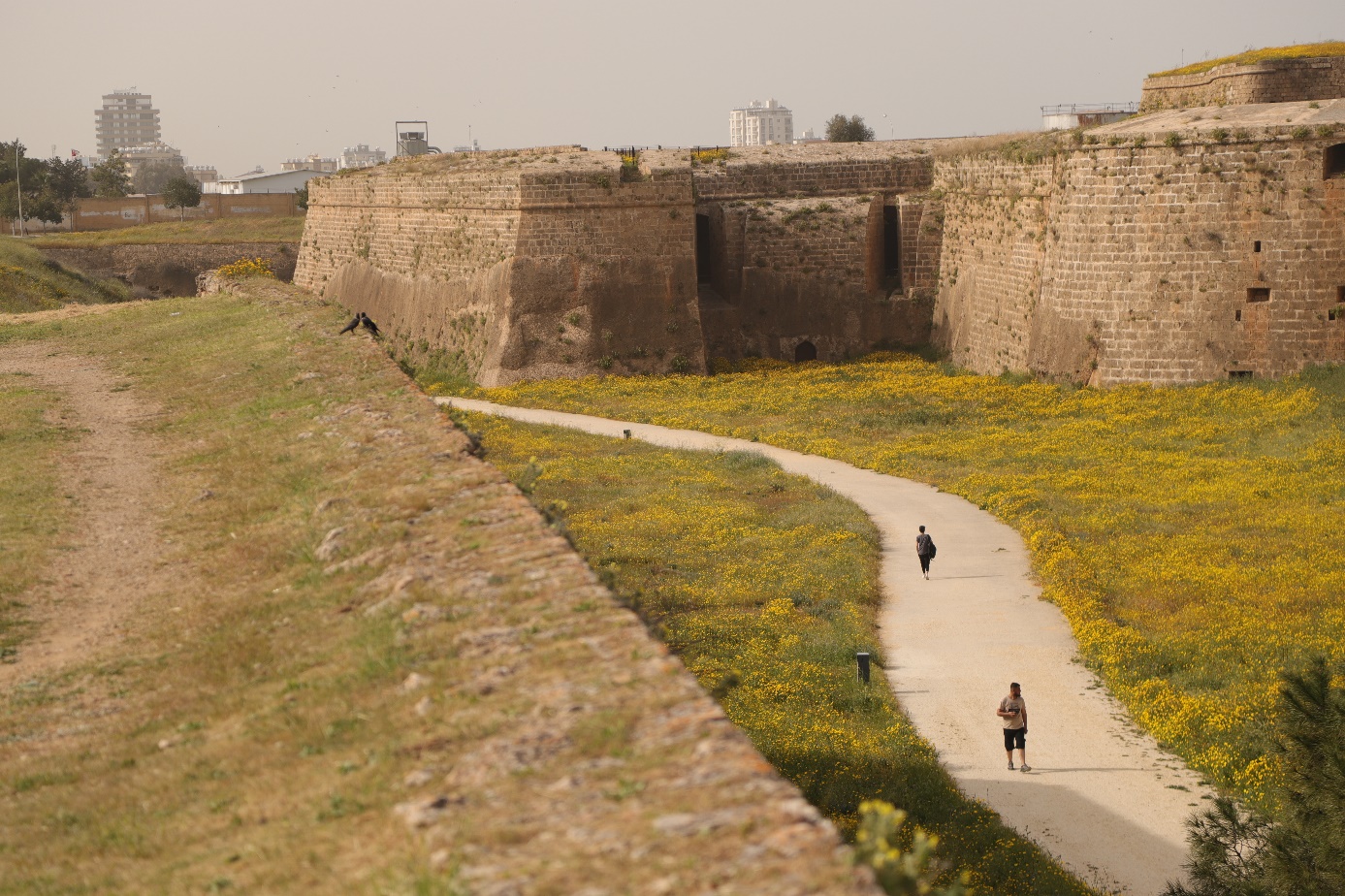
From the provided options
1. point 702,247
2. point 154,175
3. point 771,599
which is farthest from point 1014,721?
point 154,175

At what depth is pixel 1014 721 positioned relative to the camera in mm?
11602

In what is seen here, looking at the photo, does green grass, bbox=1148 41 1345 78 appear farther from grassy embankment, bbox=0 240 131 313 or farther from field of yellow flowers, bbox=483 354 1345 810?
grassy embankment, bbox=0 240 131 313

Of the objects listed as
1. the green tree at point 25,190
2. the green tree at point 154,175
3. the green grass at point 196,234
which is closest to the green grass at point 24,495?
the green grass at point 196,234

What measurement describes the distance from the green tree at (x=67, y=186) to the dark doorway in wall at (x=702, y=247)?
48126 millimetres

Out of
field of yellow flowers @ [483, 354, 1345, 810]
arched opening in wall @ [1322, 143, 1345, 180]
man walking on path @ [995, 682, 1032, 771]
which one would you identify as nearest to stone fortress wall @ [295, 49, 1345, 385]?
arched opening in wall @ [1322, 143, 1345, 180]

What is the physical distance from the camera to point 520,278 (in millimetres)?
30125

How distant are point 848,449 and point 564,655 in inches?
693

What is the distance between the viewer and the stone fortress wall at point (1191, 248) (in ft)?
76.3

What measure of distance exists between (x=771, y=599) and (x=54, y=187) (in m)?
74.0

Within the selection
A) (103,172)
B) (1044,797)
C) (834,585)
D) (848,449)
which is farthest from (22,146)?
Result: (1044,797)

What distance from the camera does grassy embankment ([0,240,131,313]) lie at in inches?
1398

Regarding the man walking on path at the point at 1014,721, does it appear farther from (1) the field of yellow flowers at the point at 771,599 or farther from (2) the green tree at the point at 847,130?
(2) the green tree at the point at 847,130

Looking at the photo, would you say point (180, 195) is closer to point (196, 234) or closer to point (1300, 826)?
point (196, 234)

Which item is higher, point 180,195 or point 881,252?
point 180,195
